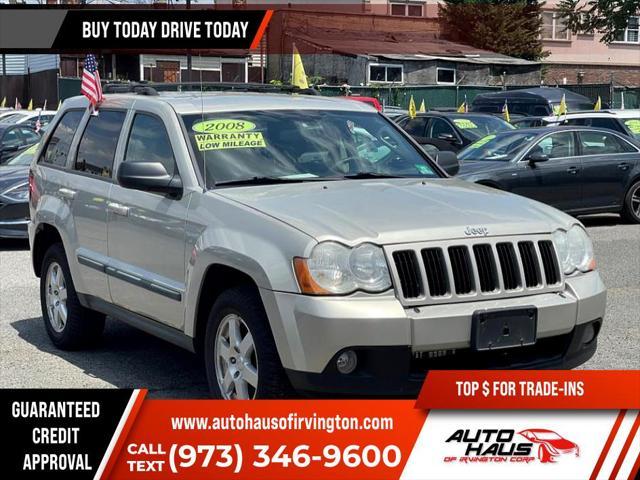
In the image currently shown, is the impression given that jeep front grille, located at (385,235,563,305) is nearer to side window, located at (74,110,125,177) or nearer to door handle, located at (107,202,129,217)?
door handle, located at (107,202,129,217)

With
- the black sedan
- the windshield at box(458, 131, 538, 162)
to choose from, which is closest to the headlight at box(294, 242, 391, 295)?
the black sedan

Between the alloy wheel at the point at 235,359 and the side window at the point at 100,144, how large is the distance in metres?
1.94

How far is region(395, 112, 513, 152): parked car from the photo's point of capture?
62.5 feet

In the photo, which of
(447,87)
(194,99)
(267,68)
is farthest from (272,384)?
(267,68)

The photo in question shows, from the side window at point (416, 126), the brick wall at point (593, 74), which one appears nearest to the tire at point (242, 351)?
the side window at point (416, 126)

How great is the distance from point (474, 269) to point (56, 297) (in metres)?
3.76

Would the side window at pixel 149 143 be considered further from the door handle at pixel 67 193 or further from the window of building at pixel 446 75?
the window of building at pixel 446 75

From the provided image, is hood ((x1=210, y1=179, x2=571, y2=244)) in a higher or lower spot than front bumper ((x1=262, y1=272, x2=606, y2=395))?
higher

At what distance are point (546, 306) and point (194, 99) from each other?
105 inches

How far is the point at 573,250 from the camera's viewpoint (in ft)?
18.6

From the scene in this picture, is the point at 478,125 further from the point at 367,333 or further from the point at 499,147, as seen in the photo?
the point at 367,333

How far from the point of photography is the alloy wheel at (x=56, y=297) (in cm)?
772

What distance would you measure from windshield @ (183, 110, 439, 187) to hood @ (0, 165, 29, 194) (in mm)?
7642

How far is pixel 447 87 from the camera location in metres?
39.8
